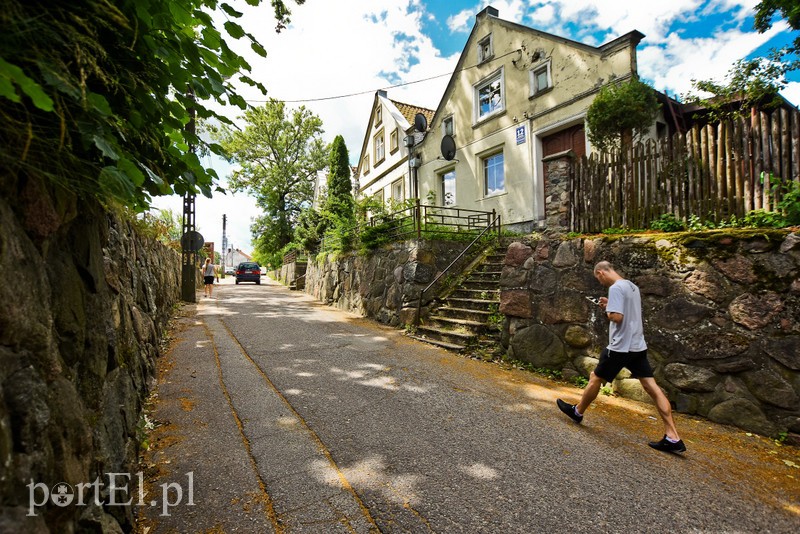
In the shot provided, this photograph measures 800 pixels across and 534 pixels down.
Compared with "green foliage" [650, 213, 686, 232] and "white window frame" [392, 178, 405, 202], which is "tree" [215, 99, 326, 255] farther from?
"green foliage" [650, 213, 686, 232]

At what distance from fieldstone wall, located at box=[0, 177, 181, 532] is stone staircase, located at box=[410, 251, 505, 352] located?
568 cm

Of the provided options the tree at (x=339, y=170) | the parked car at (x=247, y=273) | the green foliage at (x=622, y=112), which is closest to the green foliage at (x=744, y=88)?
the green foliage at (x=622, y=112)

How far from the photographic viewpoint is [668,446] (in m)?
3.33

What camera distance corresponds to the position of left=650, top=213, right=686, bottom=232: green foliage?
4.95 m

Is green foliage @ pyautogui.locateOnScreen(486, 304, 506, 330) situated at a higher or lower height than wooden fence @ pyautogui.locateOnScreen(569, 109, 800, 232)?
lower

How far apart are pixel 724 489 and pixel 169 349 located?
719cm

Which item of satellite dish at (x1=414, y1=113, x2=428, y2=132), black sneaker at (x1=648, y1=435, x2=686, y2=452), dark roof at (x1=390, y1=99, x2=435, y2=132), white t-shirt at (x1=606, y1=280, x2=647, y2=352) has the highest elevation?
dark roof at (x1=390, y1=99, x2=435, y2=132)

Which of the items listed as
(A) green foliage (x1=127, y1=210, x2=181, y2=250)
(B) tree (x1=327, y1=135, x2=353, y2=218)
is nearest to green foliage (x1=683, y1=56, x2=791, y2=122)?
(A) green foliage (x1=127, y1=210, x2=181, y2=250)

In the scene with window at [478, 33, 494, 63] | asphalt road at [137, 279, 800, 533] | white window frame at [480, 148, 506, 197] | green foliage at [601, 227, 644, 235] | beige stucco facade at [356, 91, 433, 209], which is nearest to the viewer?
asphalt road at [137, 279, 800, 533]

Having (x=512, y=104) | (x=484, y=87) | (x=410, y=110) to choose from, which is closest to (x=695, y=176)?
(x=512, y=104)

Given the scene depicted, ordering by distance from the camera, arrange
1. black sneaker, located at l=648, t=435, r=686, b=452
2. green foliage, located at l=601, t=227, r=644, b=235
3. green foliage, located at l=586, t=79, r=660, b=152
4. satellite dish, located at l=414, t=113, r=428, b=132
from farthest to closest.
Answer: satellite dish, located at l=414, t=113, r=428, b=132 → green foliage, located at l=586, t=79, r=660, b=152 → green foliage, located at l=601, t=227, r=644, b=235 → black sneaker, located at l=648, t=435, r=686, b=452

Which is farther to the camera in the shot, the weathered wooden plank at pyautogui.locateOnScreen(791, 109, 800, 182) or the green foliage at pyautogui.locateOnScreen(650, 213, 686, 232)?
the green foliage at pyautogui.locateOnScreen(650, 213, 686, 232)

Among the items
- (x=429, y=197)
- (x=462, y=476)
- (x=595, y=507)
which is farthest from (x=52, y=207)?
(x=429, y=197)

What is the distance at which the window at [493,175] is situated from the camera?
1425 centimetres
